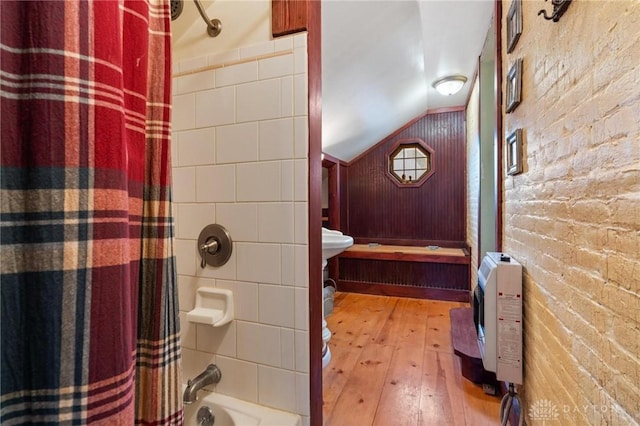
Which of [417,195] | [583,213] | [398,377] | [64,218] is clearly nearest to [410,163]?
[417,195]

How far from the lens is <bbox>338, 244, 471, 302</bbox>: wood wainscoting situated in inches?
133

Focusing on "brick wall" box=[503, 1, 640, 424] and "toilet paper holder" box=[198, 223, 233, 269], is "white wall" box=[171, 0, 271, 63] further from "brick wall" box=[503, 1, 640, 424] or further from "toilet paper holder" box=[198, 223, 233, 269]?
"brick wall" box=[503, 1, 640, 424]

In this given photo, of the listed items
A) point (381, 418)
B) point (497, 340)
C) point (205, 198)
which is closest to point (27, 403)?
point (205, 198)

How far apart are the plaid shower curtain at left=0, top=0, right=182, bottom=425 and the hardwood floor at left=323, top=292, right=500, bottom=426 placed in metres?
1.51

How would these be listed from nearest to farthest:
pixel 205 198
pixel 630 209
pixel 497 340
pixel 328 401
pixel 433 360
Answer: pixel 630 209 → pixel 205 198 → pixel 497 340 → pixel 328 401 → pixel 433 360

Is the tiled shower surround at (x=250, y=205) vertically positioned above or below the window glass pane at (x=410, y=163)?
below

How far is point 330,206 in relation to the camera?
4.02 metres

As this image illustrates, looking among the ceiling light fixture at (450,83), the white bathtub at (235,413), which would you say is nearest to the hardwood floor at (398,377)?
the white bathtub at (235,413)

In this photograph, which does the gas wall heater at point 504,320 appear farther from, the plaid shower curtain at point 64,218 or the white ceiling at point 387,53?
the white ceiling at point 387,53

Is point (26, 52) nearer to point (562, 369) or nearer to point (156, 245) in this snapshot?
point (156, 245)

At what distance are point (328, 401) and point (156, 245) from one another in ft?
5.29

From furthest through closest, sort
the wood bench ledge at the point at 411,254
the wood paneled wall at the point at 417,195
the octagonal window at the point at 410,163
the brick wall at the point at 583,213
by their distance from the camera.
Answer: the octagonal window at the point at 410,163
the wood paneled wall at the point at 417,195
the wood bench ledge at the point at 411,254
the brick wall at the point at 583,213

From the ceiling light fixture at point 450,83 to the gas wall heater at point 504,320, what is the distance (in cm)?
220

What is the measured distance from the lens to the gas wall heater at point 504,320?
1.23 m
